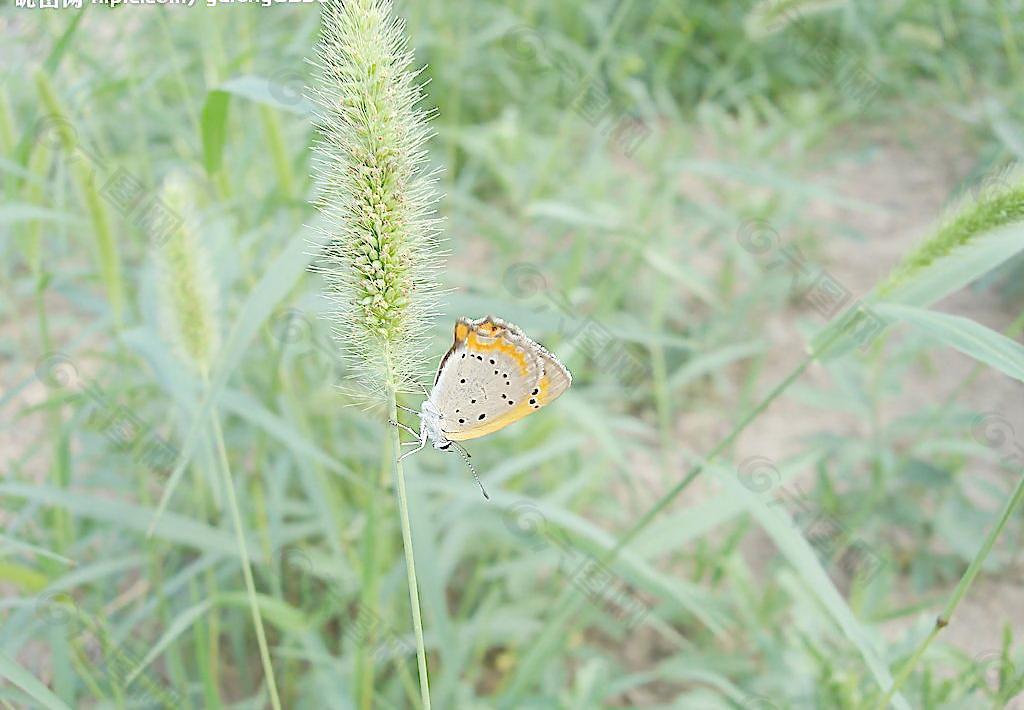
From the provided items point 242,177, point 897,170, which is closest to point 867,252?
point 897,170

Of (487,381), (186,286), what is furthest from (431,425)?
(186,286)

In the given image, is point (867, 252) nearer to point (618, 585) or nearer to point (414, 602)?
point (618, 585)
